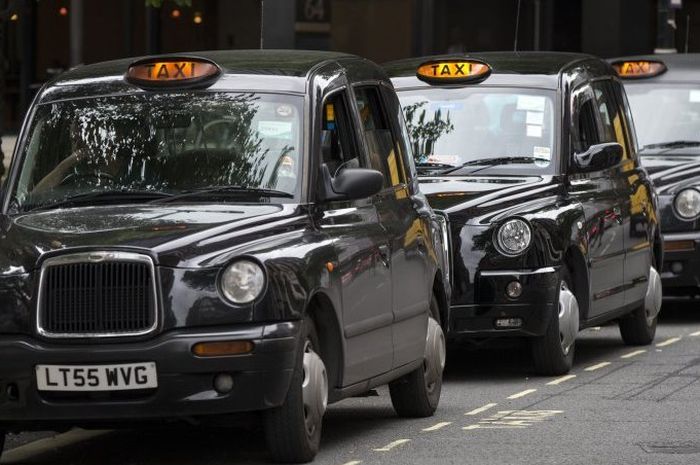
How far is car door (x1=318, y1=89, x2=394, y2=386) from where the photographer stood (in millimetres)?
9141

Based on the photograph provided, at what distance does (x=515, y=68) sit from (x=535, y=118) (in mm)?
473

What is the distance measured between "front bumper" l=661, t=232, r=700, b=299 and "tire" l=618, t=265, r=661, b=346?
1.59m

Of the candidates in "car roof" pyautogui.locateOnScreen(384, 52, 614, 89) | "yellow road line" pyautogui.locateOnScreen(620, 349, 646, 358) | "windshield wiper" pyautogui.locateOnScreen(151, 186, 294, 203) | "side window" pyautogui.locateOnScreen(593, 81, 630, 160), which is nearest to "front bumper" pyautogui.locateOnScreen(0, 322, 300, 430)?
"windshield wiper" pyautogui.locateOnScreen(151, 186, 294, 203)

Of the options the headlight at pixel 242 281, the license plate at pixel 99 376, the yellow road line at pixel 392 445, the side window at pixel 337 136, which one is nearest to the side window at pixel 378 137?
the side window at pixel 337 136

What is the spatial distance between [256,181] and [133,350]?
135 centimetres

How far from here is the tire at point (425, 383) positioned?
1044 cm

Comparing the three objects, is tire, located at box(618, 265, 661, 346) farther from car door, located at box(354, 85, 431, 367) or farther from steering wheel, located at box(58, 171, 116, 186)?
steering wheel, located at box(58, 171, 116, 186)

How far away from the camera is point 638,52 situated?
3356cm

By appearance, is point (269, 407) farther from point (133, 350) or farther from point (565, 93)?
point (565, 93)

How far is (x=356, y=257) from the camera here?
9.25 meters

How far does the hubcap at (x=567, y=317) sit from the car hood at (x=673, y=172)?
382cm

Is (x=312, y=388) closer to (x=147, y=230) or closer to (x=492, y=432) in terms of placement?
(x=147, y=230)

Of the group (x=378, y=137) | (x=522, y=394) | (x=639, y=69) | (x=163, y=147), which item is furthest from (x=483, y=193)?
(x=639, y=69)

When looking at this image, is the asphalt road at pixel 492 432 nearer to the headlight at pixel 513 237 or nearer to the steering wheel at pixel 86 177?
the headlight at pixel 513 237
